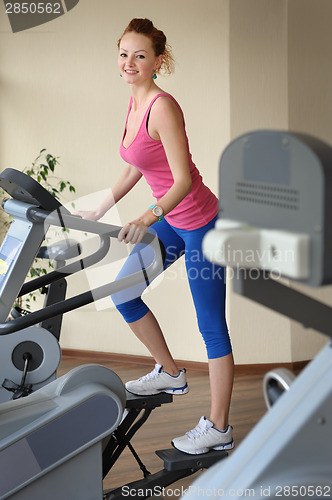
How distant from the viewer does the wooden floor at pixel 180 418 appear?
260 centimetres

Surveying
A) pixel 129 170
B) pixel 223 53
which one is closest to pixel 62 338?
pixel 223 53

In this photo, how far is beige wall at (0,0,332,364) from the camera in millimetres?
4031

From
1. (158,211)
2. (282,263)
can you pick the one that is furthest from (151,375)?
(282,263)

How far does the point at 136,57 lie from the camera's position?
2.15 meters

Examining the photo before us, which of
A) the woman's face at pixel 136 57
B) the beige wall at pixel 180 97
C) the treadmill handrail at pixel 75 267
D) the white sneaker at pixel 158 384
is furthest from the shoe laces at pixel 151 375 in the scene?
the beige wall at pixel 180 97

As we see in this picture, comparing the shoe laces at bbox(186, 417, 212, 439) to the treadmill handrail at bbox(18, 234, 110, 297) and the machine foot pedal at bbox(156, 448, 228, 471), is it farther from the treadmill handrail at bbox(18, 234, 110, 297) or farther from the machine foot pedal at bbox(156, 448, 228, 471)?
the treadmill handrail at bbox(18, 234, 110, 297)

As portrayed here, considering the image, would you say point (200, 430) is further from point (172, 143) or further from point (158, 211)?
point (172, 143)

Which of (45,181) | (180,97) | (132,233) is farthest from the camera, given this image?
(45,181)

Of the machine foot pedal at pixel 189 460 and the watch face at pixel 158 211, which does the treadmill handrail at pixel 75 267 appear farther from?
the machine foot pedal at pixel 189 460

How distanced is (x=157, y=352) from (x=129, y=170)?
0.69 meters

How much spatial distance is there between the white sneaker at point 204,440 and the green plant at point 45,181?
2.53 metres

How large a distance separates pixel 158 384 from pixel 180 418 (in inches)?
41.8

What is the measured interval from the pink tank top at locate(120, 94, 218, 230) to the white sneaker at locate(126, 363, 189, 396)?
1.75 feet

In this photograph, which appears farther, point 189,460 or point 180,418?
point 180,418
